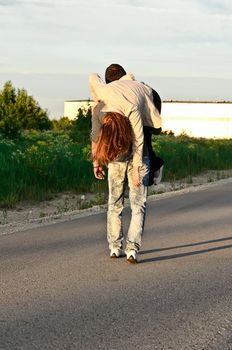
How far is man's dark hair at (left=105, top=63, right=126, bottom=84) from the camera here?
788cm

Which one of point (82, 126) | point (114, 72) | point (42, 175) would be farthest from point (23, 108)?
point (114, 72)

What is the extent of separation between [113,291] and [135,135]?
1.70 meters

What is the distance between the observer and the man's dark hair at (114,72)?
7.88 meters

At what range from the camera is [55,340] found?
4863 millimetres

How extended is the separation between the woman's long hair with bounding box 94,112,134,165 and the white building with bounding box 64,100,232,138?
82159 mm

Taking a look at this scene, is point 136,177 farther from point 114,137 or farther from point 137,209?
point 114,137

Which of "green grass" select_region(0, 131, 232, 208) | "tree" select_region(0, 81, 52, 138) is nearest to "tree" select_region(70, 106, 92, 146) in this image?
"green grass" select_region(0, 131, 232, 208)

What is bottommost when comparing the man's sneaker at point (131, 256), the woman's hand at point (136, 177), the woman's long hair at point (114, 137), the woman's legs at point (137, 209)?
the man's sneaker at point (131, 256)

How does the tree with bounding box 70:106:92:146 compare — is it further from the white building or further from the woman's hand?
the white building

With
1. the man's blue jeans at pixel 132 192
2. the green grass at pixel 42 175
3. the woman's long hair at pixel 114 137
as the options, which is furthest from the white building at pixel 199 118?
the woman's long hair at pixel 114 137

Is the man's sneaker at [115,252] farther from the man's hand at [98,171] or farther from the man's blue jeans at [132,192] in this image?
the man's hand at [98,171]

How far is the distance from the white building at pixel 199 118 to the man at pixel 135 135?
81.8 metres

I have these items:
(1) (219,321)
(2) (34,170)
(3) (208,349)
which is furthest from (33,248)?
(2) (34,170)

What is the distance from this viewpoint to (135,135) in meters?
7.42
